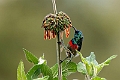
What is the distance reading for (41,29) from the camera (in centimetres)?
248

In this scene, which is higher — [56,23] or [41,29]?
[41,29]

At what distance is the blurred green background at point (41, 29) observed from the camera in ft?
8.02

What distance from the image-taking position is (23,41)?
2.51m

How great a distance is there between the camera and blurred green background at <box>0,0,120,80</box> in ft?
8.02

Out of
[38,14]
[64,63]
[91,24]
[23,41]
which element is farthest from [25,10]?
[64,63]

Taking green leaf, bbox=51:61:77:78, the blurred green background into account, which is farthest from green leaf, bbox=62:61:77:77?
the blurred green background

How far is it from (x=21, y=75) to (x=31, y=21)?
7.30 ft

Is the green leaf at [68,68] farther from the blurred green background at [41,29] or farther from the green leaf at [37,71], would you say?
the blurred green background at [41,29]

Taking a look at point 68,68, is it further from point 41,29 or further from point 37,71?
point 41,29

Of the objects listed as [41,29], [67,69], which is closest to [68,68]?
[67,69]

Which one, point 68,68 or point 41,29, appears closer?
point 68,68

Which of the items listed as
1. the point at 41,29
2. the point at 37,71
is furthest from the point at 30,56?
the point at 41,29

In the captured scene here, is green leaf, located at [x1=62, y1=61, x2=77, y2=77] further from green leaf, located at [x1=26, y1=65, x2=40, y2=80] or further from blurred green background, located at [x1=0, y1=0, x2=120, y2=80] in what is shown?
blurred green background, located at [x1=0, y1=0, x2=120, y2=80]

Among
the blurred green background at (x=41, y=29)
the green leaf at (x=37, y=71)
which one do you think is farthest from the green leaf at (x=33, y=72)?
the blurred green background at (x=41, y=29)
